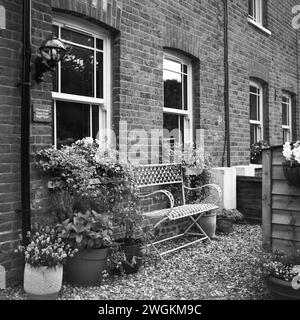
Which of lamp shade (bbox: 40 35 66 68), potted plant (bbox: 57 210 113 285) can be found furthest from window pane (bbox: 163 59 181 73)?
potted plant (bbox: 57 210 113 285)

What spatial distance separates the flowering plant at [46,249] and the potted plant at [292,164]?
2212 mm

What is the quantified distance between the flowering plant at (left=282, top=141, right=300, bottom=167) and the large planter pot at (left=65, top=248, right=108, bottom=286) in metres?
2.01

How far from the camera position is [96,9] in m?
4.98

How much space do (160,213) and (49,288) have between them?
1817mm

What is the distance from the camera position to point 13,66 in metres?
4.09

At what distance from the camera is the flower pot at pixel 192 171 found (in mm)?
6344

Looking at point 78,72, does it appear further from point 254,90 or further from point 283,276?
point 254,90

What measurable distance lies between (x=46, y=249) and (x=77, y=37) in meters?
2.64

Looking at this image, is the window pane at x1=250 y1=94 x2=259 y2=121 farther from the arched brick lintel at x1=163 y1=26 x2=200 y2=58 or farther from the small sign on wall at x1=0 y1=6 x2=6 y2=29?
the small sign on wall at x1=0 y1=6 x2=6 y2=29

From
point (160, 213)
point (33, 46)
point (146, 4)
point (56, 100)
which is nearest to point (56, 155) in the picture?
point (56, 100)

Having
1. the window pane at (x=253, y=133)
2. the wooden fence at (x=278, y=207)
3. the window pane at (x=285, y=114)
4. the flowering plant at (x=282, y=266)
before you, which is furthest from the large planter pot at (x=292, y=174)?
the window pane at (x=285, y=114)

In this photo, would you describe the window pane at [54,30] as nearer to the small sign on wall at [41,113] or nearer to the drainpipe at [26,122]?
the drainpipe at [26,122]

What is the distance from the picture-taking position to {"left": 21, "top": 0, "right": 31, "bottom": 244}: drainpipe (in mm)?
4043

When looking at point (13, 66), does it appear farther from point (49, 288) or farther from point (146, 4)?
point (146, 4)
